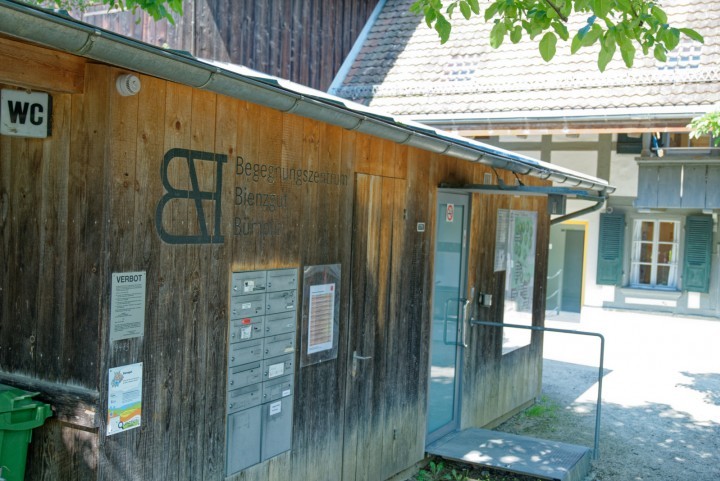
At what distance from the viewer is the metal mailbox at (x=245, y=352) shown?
4.40m

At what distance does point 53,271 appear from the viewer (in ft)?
11.8

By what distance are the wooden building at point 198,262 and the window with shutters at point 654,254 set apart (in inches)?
496

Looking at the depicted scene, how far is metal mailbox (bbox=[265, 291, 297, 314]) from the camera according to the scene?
15.4 feet

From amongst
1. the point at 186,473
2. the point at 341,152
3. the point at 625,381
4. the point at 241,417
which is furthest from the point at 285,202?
the point at 625,381

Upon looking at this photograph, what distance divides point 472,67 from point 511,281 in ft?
23.8

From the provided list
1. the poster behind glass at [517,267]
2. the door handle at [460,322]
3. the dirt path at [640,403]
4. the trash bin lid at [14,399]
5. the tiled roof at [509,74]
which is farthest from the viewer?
the tiled roof at [509,74]

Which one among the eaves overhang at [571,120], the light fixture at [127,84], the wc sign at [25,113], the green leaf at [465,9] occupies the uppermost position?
the eaves overhang at [571,120]

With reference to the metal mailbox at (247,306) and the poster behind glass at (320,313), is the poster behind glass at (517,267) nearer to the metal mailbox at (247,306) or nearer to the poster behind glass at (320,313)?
the poster behind glass at (320,313)

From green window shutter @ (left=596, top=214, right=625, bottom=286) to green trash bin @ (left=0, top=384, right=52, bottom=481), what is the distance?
1602 cm

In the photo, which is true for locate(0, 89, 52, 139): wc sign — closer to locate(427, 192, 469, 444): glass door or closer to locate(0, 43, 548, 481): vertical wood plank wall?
locate(0, 43, 548, 481): vertical wood plank wall

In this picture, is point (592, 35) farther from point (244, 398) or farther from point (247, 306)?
point (244, 398)

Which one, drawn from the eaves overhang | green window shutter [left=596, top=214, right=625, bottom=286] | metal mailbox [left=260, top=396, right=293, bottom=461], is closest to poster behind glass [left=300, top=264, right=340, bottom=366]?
metal mailbox [left=260, top=396, right=293, bottom=461]

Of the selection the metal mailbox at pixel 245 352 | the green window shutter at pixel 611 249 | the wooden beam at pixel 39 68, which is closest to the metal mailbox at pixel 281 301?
the metal mailbox at pixel 245 352

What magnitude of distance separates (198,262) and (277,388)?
1121 millimetres
